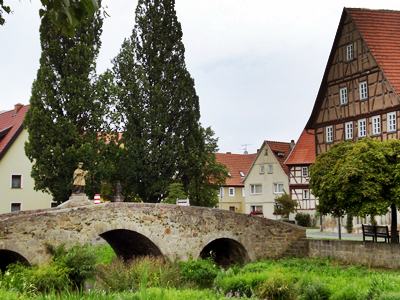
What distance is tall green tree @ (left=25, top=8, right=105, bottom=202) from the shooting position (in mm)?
27500

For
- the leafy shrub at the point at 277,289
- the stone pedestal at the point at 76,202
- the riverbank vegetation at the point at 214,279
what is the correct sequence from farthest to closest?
the stone pedestal at the point at 76,202 < the leafy shrub at the point at 277,289 < the riverbank vegetation at the point at 214,279

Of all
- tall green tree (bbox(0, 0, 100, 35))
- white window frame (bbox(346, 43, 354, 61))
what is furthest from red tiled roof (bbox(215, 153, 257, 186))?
Result: tall green tree (bbox(0, 0, 100, 35))

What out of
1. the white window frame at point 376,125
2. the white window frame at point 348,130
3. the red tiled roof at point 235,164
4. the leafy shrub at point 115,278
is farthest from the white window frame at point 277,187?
the leafy shrub at point 115,278

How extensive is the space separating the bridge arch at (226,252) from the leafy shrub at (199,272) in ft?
6.70

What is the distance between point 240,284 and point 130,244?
671 centimetres

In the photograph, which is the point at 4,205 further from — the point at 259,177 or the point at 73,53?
the point at 259,177

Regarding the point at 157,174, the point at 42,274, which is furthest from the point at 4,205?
the point at 42,274

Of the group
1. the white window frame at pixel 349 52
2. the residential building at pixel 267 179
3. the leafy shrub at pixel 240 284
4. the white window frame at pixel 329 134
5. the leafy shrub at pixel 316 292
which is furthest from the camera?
the residential building at pixel 267 179

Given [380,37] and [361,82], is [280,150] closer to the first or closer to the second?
[361,82]

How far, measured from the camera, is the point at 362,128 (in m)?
29.0

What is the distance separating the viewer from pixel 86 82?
2853 cm

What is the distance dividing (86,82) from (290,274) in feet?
47.9

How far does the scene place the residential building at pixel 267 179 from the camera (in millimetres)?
49312

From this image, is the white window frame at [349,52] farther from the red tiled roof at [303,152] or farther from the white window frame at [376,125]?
the red tiled roof at [303,152]
